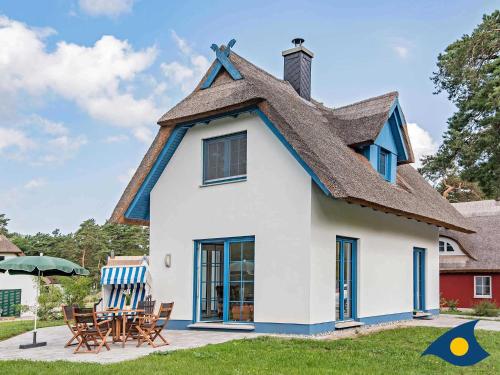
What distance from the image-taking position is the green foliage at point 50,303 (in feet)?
65.2

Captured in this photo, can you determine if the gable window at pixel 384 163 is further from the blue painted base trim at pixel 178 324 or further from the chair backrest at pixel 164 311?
the chair backrest at pixel 164 311

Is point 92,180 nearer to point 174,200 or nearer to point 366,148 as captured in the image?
point 174,200

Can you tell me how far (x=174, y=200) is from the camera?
1490cm

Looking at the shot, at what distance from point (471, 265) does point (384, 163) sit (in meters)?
11.7

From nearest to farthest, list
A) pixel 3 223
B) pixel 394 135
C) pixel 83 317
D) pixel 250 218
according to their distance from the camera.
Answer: pixel 83 317 < pixel 250 218 < pixel 394 135 < pixel 3 223

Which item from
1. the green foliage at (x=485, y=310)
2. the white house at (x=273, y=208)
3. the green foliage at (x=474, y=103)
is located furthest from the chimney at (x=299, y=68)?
the green foliage at (x=485, y=310)

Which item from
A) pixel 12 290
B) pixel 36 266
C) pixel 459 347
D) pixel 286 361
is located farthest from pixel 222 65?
pixel 12 290

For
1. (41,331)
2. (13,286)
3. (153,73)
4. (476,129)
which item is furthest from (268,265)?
(13,286)

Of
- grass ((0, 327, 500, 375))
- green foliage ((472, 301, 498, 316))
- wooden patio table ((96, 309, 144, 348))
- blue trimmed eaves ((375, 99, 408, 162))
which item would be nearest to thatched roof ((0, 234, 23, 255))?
green foliage ((472, 301, 498, 316))

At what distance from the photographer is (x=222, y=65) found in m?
14.7

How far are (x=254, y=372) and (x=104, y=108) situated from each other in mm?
17780

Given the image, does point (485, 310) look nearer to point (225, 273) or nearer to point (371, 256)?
point (371, 256)

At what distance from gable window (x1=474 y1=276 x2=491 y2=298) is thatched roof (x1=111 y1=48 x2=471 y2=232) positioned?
30.0 feet

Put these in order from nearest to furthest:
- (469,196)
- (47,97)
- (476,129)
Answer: (476,129) < (47,97) < (469,196)
